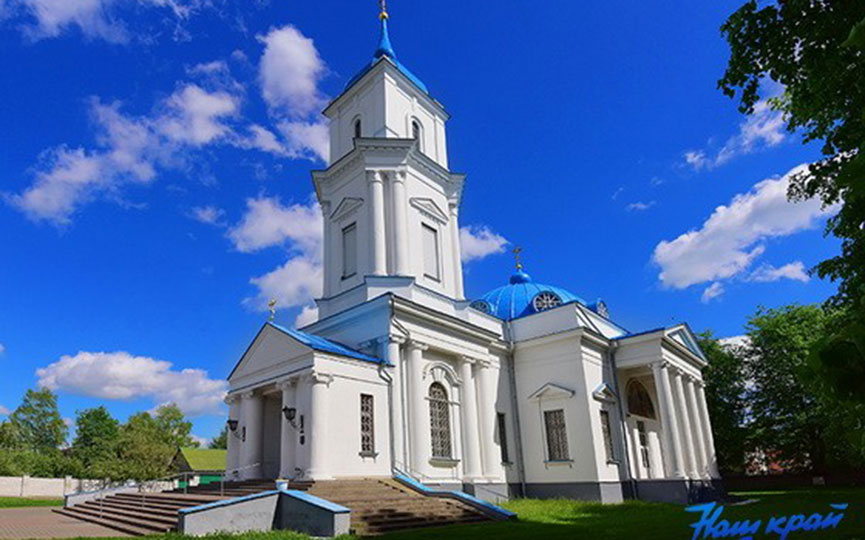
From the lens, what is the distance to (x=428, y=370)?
61.9 ft

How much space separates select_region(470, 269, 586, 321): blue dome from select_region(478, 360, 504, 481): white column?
406cm

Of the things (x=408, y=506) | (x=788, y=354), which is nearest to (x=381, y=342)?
(x=408, y=506)

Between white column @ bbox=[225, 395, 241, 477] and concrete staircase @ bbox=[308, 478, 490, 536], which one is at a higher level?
white column @ bbox=[225, 395, 241, 477]

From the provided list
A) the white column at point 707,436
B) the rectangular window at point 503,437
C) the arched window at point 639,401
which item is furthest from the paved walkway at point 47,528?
the white column at point 707,436

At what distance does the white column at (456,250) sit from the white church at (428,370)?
0.06m

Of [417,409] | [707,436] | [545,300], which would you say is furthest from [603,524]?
[707,436]

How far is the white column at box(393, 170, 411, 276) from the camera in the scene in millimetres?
20516

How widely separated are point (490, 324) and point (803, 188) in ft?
44.3

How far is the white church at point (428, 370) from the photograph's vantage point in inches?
654

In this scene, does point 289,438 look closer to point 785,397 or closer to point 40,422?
point 785,397

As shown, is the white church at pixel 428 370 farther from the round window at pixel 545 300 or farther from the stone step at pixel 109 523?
the stone step at pixel 109 523

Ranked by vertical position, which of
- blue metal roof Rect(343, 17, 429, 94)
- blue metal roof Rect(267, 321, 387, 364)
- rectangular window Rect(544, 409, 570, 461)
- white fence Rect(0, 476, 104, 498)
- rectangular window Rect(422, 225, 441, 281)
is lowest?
white fence Rect(0, 476, 104, 498)

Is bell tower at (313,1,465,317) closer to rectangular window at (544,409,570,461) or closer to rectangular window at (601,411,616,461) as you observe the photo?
rectangular window at (544,409,570,461)

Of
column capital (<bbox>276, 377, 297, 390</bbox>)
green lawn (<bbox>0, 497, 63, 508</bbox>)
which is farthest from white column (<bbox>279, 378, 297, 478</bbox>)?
green lawn (<bbox>0, 497, 63, 508</bbox>)
